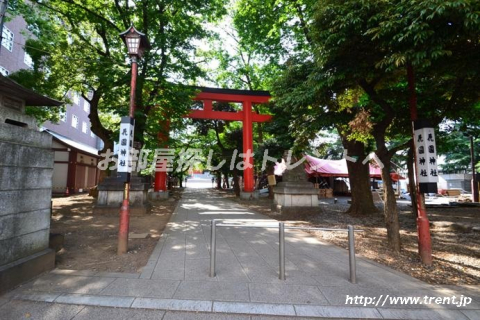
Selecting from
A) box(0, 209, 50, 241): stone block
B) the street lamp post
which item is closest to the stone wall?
box(0, 209, 50, 241): stone block

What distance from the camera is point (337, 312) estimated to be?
325cm

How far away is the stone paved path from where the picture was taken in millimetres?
3213

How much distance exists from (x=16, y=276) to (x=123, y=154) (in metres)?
2.70

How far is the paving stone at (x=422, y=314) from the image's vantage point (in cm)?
318

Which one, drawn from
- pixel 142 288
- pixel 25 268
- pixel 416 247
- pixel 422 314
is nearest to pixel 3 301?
pixel 25 268

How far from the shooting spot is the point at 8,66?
16109 mm

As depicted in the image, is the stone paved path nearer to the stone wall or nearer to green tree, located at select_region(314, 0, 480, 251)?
the stone wall

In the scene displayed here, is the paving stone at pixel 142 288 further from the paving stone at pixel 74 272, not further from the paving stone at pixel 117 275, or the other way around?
the paving stone at pixel 74 272

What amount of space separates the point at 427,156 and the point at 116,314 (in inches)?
234

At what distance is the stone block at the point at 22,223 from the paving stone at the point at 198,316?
2733mm

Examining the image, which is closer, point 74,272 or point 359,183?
point 74,272

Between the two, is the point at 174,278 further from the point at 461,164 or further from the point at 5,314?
the point at 461,164

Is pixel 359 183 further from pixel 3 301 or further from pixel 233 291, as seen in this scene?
pixel 3 301

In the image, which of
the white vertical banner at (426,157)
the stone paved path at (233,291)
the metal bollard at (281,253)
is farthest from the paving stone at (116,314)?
the white vertical banner at (426,157)
